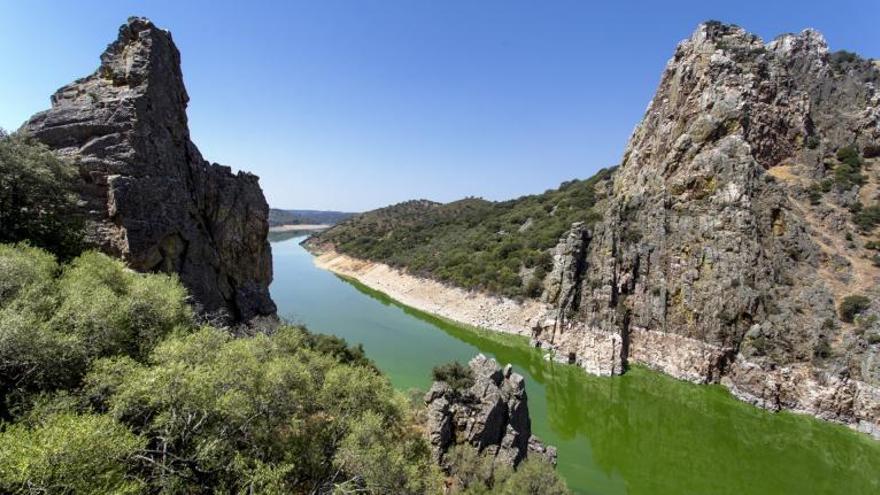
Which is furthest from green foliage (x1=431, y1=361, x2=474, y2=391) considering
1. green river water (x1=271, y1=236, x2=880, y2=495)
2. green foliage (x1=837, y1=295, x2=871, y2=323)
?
green foliage (x1=837, y1=295, x2=871, y2=323)

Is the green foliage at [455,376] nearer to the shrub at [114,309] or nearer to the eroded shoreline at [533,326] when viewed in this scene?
the shrub at [114,309]

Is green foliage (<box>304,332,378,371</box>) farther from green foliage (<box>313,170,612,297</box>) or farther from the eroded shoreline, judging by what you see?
green foliage (<box>313,170,612,297</box>)

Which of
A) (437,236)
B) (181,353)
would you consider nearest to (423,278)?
(437,236)

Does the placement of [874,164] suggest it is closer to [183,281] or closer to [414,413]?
[414,413]

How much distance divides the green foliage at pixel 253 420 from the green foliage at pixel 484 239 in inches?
1284

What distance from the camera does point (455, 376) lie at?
67.2 ft

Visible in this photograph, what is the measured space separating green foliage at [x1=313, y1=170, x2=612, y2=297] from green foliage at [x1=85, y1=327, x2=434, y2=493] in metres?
32.6

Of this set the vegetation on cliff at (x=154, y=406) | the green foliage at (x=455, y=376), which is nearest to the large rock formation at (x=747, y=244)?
the green foliage at (x=455, y=376)

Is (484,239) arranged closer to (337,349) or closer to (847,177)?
(847,177)

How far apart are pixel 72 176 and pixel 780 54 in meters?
57.0

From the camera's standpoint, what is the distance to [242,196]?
24453 mm

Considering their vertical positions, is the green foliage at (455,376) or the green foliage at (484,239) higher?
the green foliage at (484,239)

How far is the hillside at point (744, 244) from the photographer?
25.5 meters

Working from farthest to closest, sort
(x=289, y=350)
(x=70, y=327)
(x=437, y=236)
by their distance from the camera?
(x=437, y=236), (x=289, y=350), (x=70, y=327)
